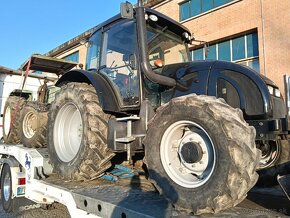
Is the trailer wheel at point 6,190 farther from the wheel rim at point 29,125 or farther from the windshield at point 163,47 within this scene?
the windshield at point 163,47

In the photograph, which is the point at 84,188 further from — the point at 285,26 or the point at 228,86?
the point at 285,26

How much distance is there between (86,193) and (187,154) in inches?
46.7

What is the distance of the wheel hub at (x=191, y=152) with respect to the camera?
112 inches

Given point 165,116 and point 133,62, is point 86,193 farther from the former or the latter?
point 133,62

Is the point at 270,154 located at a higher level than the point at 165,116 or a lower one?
lower

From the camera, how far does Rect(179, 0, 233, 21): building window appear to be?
1572 centimetres

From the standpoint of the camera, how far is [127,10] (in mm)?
3625

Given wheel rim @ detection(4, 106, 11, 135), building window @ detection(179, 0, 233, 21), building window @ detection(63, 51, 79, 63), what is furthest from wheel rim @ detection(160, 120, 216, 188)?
building window @ detection(63, 51, 79, 63)

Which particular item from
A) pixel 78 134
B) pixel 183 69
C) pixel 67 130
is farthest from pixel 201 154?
pixel 67 130

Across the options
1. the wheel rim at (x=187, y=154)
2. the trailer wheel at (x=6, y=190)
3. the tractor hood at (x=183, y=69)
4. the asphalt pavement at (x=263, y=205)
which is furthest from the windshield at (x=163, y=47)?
the trailer wheel at (x=6, y=190)

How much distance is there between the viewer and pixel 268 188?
3.74 m

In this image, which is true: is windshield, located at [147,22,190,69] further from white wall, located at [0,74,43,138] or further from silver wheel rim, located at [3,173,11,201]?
white wall, located at [0,74,43,138]

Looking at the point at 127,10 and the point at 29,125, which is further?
the point at 29,125

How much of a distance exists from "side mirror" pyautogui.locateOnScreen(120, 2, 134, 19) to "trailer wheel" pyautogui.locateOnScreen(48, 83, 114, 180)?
Answer: 3.66 ft
